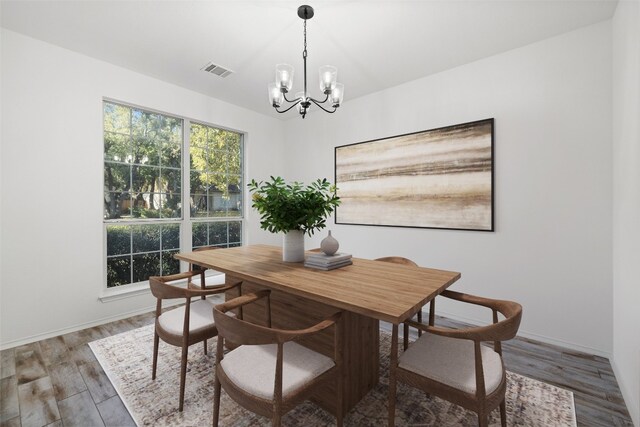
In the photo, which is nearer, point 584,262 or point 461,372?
point 461,372

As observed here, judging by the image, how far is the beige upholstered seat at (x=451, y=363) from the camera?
1.26m

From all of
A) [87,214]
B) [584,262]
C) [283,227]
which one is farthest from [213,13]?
[584,262]

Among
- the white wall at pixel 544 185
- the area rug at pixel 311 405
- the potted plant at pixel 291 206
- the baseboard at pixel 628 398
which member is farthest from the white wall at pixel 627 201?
the potted plant at pixel 291 206

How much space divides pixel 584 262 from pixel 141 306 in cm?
453

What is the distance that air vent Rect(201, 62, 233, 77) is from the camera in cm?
310

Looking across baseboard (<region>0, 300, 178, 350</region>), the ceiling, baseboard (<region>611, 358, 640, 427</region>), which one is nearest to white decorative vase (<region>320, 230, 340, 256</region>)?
the ceiling

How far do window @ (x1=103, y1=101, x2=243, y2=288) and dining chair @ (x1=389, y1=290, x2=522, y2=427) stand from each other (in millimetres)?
3274

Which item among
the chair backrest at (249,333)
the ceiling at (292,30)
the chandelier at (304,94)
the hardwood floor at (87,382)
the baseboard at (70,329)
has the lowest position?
the hardwood floor at (87,382)

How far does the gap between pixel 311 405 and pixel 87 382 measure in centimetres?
161

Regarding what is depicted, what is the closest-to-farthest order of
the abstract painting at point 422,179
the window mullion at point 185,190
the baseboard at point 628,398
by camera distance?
1. the baseboard at point 628,398
2. the abstract painting at point 422,179
3. the window mullion at point 185,190

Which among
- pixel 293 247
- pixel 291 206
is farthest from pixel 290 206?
pixel 293 247

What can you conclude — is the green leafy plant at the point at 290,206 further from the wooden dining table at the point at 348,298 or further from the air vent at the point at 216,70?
the air vent at the point at 216,70

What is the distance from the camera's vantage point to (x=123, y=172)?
329 cm

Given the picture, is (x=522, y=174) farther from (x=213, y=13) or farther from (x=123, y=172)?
(x=123, y=172)
